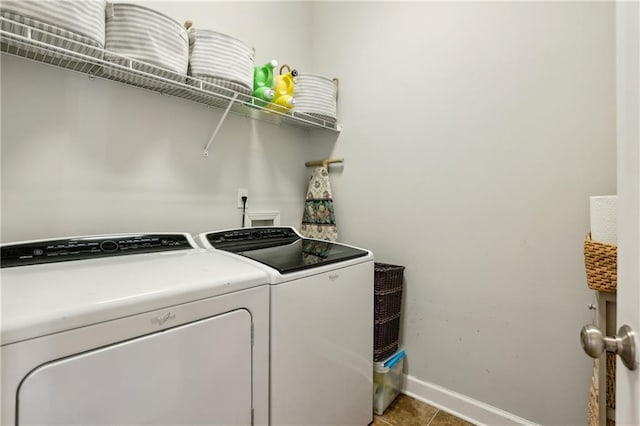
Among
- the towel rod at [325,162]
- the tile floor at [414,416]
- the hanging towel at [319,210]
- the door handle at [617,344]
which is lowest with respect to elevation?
the tile floor at [414,416]

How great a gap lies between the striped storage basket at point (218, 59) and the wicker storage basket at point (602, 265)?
163 cm

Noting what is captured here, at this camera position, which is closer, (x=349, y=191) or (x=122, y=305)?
(x=122, y=305)

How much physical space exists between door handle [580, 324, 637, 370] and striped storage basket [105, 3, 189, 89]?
5.24ft

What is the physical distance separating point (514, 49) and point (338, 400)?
1947 millimetres

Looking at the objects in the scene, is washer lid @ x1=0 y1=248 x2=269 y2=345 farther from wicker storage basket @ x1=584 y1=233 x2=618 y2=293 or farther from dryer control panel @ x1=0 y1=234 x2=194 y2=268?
wicker storage basket @ x1=584 y1=233 x2=618 y2=293

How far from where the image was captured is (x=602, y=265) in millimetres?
990

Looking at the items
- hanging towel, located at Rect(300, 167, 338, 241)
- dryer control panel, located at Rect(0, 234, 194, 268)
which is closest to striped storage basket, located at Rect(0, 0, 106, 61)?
dryer control panel, located at Rect(0, 234, 194, 268)

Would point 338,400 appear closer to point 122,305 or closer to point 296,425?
point 296,425

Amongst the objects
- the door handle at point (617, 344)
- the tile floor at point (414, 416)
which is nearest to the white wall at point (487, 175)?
the tile floor at point (414, 416)

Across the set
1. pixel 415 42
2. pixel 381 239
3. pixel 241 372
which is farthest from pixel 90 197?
pixel 415 42

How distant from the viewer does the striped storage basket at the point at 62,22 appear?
94cm

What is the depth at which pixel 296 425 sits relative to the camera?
1175 mm

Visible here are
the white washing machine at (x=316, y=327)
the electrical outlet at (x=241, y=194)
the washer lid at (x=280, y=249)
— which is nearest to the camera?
the white washing machine at (x=316, y=327)

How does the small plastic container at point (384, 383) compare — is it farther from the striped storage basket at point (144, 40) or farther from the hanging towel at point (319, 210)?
the striped storage basket at point (144, 40)
